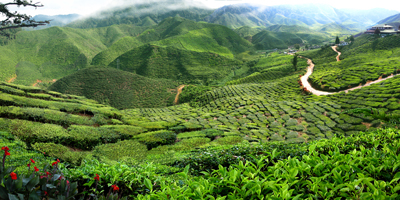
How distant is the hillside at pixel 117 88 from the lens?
37781 millimetres

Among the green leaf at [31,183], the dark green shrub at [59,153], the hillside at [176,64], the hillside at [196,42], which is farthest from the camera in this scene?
the hillside at [196,42]

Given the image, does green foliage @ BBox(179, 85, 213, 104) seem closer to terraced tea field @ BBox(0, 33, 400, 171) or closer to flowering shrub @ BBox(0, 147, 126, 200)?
terraced tea field @ BBox(0, 33, 400, 171)

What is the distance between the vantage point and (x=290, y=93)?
22750 mm

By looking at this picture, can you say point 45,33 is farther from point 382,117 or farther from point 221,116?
point 382,117

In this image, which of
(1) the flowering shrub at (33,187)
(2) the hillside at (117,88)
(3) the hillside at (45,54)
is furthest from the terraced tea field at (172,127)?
(3) the hillside at (45,54)

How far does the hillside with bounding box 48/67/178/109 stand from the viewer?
3778cm

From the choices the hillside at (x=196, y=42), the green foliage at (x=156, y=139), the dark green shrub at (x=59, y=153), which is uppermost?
the hillside at (x=196, y=42)

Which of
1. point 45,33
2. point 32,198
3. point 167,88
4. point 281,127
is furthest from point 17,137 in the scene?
point 45,33

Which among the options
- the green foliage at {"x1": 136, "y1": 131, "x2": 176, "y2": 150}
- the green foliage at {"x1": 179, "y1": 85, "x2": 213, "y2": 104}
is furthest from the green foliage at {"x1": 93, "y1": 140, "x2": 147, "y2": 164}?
the green foliage at {"x1": 179, "y1": 85, "x2": 213, "y2": 104}

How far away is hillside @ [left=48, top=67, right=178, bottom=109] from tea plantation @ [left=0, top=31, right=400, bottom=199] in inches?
778

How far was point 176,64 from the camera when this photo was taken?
6172cm

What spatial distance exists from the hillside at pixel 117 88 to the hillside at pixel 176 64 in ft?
38.6

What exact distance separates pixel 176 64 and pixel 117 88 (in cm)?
2548

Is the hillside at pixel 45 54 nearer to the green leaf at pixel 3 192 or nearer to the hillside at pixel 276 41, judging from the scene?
the green leaf at pixel 3 192
